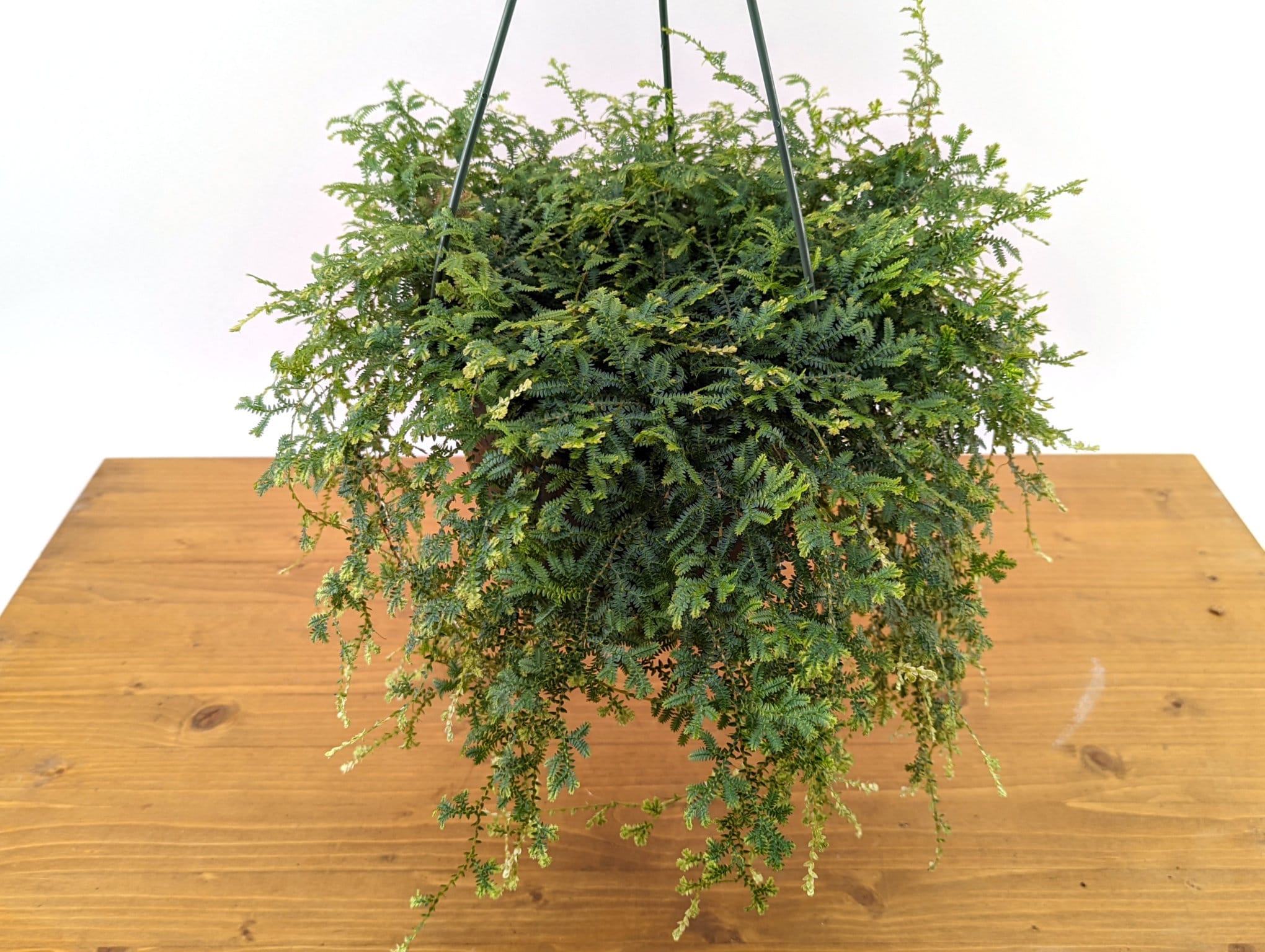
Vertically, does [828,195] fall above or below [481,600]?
above

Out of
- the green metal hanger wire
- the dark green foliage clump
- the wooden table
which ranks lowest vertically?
the wooden table

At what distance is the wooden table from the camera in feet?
3.91

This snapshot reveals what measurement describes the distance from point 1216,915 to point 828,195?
3.07 feet

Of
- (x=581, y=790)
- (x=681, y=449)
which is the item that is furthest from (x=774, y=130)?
(x=581, y=790)

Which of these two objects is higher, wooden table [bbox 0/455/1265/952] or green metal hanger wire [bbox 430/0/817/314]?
green metal hanger wire [bbox 430/0/817/314]

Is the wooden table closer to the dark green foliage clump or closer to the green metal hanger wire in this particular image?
the dark green foliage clump

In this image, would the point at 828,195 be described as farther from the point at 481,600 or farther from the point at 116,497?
the point at 116,497

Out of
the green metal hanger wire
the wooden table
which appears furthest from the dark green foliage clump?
the wooden table

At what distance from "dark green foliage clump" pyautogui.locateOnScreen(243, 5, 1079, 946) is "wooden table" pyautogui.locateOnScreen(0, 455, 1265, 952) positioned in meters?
0.19

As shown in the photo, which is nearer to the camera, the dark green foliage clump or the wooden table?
the dark green foliage clump

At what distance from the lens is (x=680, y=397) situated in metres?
0.94

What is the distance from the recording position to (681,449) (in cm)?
92

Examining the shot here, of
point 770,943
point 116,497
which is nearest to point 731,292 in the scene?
point 770,943

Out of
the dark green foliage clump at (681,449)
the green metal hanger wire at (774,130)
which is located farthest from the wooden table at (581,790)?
the green metal hanger wire at (774,130)
